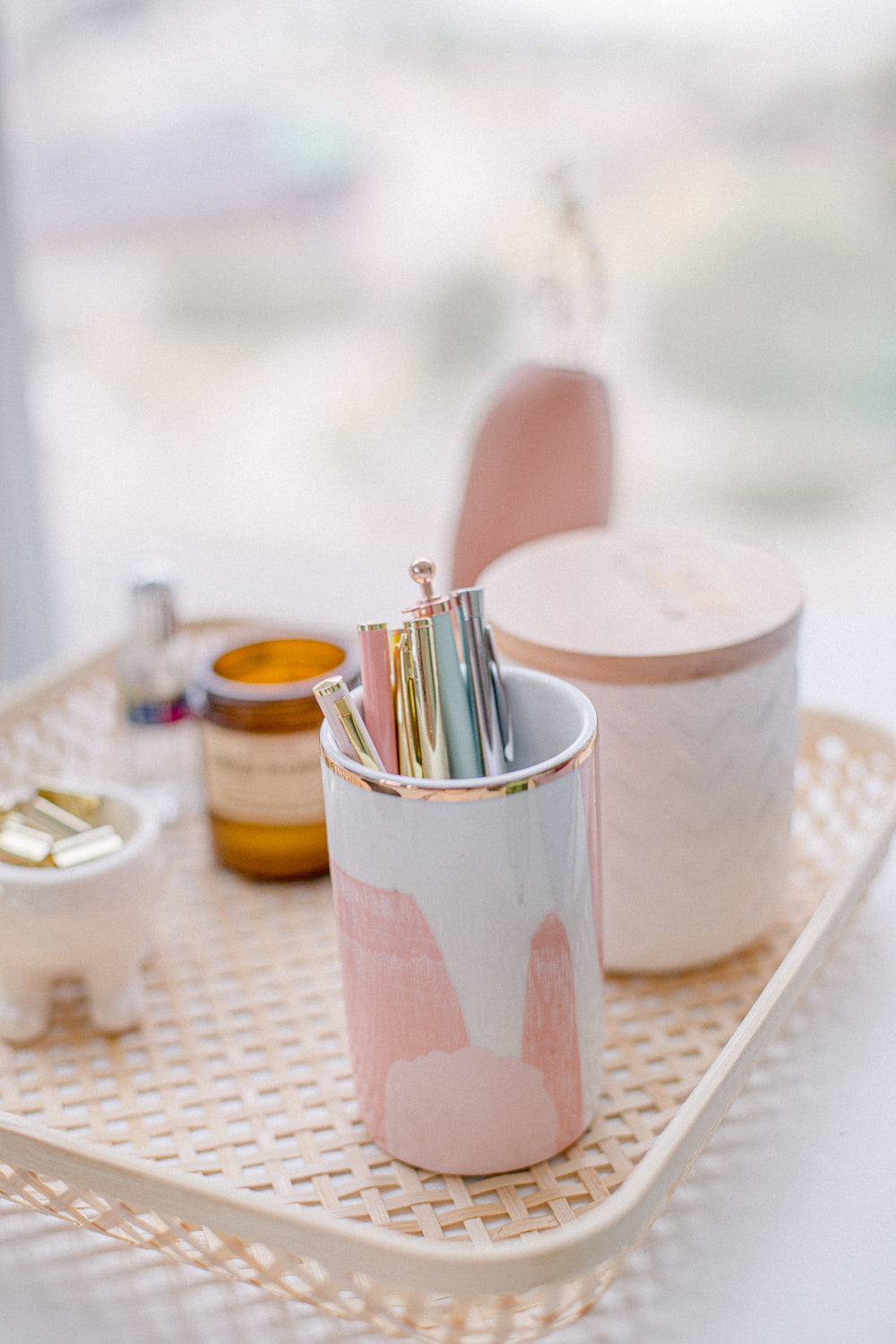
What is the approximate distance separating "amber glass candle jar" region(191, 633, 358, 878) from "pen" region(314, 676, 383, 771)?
116 millimetres

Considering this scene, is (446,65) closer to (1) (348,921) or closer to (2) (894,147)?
(2) (894,147)

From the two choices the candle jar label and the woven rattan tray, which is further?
the candle jar label

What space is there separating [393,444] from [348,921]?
1809 millimetres

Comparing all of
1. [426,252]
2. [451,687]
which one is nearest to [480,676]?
[451,687]

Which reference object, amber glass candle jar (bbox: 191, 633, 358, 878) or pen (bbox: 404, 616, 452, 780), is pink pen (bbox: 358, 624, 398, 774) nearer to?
pen (bbox: 404, 616, 452, 780)

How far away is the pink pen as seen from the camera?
0.90 feet

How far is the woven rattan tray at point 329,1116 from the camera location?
0.25m

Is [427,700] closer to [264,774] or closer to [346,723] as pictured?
[346,723]

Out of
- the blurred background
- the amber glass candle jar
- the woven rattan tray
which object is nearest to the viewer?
the woven rattan tray

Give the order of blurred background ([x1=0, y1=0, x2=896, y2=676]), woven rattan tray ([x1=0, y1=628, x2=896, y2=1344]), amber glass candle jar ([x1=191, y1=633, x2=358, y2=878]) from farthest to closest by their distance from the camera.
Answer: blurred background ([x1=0, y1=0, x2=896, y2=676]), amber glass candle jar ([x1=191, y1=633, x2=358, y2=878]), woven rattan tray ([x1=0, y1=628, x2=896, y2=1344])

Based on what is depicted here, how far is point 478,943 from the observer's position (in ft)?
0.88

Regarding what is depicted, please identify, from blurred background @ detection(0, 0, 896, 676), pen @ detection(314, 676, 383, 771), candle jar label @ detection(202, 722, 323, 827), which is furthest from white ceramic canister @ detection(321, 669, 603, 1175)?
blurred background @ detection(0, 0, 896, 676)

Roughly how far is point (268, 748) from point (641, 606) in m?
0.12

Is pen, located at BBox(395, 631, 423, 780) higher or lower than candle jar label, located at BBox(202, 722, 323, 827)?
higher
